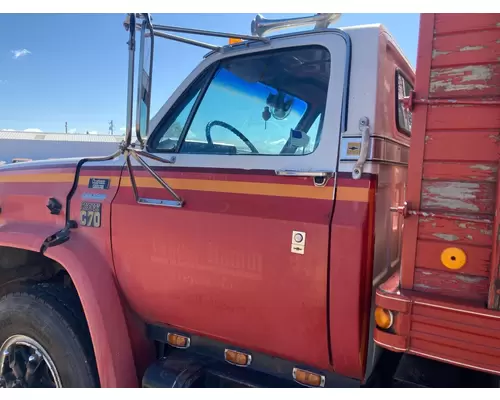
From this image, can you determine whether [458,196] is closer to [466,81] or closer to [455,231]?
[455,231]

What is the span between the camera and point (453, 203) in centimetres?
145

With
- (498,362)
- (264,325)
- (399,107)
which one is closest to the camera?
(498,362)

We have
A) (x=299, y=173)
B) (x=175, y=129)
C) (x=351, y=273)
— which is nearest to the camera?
(x=351, y=273)

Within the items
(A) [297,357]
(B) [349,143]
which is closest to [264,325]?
(A) [297,357]

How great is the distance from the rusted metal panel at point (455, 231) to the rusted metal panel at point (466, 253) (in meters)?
0.02

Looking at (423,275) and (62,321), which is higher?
(423,275)

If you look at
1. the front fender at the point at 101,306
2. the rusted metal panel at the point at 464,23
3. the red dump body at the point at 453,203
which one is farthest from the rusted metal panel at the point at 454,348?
the front fender at the point at 101,306

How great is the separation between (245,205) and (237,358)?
0.78 m

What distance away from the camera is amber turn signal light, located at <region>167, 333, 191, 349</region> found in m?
2.16

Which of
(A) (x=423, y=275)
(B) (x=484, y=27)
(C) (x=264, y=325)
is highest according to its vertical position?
(B) (x=484, y=27)

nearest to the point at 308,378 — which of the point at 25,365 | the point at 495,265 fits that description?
the point at 495,265

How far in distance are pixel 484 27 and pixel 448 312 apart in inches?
39.3

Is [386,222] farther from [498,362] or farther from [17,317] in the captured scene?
[17,317]

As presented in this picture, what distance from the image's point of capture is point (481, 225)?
55.3 inches
